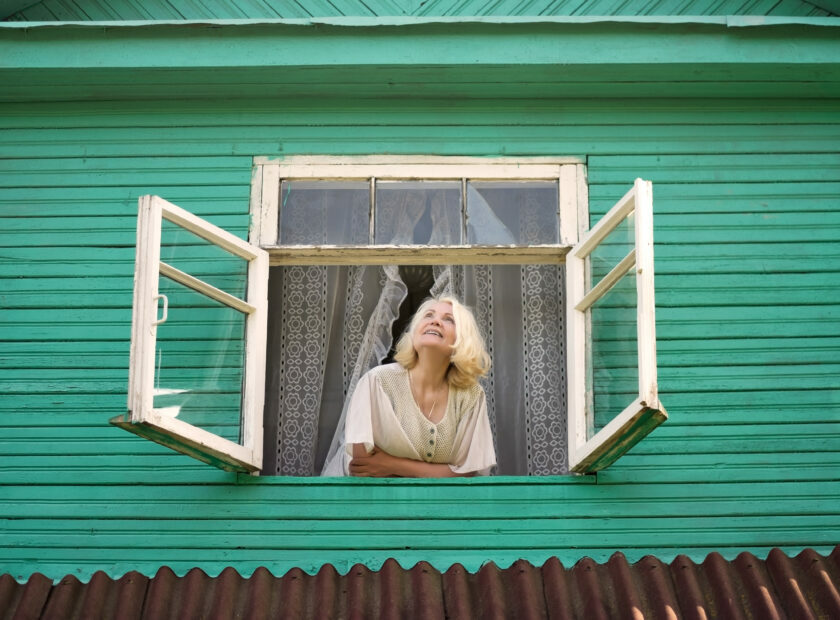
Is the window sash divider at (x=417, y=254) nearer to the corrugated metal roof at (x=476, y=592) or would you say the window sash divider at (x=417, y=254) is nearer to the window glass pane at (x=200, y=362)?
the window glass pane at (x=200, y=362)

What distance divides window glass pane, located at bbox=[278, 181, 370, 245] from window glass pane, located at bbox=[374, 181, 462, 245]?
0.08 meters

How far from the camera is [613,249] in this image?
20.7 ft

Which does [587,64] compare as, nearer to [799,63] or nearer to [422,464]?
[799,63]

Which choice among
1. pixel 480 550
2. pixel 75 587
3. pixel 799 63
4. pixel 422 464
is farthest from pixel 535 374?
pixel 75 587

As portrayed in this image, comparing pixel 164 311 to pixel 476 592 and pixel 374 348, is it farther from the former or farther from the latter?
pixel 374 348

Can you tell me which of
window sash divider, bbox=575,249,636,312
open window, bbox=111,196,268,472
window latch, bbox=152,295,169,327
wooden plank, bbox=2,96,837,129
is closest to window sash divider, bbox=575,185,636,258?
window sash divider, bbox=575,249,636,312

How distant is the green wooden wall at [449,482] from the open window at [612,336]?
0.32m

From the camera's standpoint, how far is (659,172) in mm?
7047

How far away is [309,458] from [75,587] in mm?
1625

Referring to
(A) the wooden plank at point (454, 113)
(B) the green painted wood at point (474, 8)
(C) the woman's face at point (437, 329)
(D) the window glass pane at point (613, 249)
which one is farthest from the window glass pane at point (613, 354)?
(B) the green painted wood at point (474, 8)

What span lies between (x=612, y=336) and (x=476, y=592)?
1.27 m

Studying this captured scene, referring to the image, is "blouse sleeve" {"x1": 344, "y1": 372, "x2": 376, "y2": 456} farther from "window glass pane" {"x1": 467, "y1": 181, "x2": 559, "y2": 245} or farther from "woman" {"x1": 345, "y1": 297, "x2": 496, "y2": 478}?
"window glass pane" {"x1": 467, "y1": 181, "x2": 559, "y2": 245}

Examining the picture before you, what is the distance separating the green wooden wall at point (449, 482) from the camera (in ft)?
20.9

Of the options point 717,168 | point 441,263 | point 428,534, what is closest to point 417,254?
point 441,263
